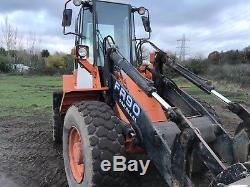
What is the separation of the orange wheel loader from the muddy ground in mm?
740

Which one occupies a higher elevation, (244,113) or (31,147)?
(244,113)

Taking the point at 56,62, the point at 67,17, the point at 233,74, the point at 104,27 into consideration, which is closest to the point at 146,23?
the point at 104,27

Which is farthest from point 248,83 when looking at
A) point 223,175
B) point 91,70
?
point 223,175

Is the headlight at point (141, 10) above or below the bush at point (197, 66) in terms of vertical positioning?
above

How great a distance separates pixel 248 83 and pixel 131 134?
20068 millimetres

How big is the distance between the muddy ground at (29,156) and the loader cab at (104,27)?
1.83 meters

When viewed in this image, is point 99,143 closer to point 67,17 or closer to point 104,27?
point 104,27

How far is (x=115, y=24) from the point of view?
6.13 metres

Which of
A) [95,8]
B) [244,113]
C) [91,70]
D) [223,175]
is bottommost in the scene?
[223,175]

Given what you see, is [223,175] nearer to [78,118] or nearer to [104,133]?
[104,133]

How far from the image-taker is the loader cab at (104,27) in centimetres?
586

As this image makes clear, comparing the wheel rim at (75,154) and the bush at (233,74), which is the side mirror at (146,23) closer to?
the wheel rim at (75,154)

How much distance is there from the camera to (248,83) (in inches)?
901

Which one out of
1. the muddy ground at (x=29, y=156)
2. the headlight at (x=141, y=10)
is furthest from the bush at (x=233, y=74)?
the headlight at (x=141, y=10)
